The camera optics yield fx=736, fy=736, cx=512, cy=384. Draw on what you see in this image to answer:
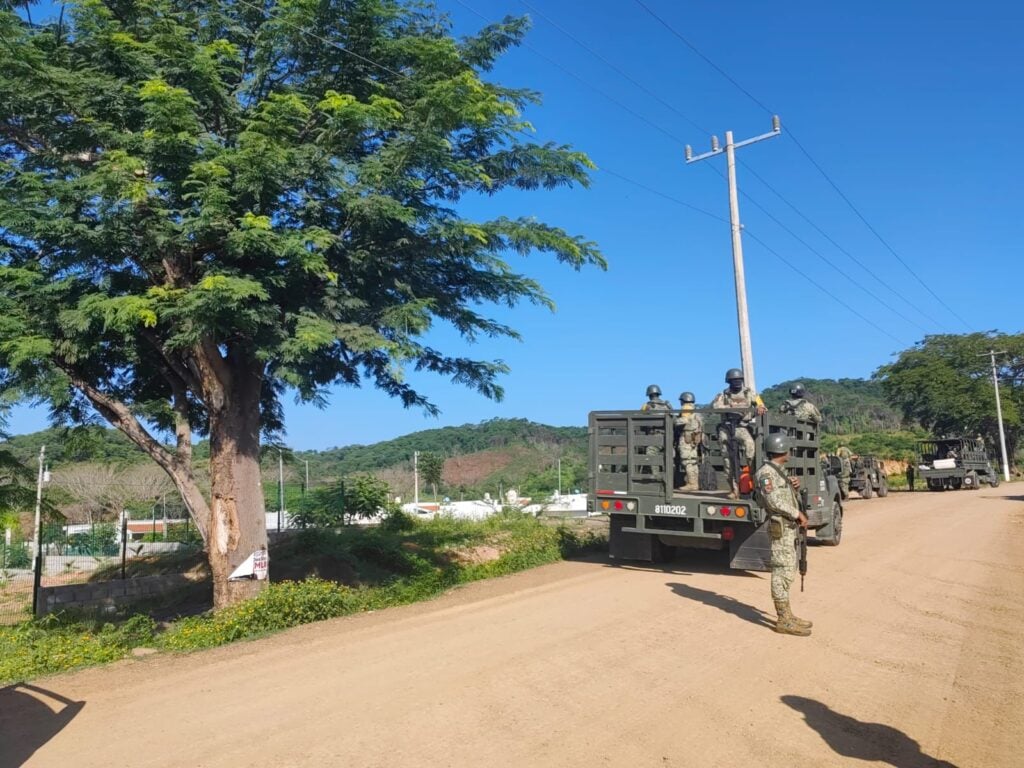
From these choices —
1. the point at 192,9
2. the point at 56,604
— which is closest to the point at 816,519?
the point at 192,9

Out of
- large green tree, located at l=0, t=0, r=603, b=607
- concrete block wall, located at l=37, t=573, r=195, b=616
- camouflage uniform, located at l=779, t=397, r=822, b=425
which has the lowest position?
concrete block wall, located at l=37, t=573, r=195, b=616

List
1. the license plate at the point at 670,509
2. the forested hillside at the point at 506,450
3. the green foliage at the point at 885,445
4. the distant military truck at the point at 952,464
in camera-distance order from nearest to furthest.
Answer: the license plate at the point at 670,509
the distant military truck at the point at 952,464
the forested hillside at the point at 506,450
the green foliage at the point at 885,445

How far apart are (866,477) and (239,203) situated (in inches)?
1180

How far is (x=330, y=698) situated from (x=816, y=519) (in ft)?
34.3

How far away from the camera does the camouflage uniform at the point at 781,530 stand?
24.9 feet

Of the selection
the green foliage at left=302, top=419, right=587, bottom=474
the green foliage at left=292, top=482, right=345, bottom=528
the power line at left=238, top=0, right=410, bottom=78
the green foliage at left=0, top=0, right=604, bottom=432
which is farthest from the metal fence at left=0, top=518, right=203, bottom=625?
the green foliage at left=302, top=419, right=587, bottom=474

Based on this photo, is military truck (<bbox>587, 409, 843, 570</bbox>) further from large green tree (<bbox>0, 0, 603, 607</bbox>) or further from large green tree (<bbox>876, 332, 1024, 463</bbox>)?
large green tree (<bbox>876, 332, 1024, 463</bbox>)

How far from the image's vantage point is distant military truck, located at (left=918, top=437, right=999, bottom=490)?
37.1 metres

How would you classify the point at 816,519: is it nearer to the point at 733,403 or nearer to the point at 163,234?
the point at 733,403

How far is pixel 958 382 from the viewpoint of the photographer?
5344cm

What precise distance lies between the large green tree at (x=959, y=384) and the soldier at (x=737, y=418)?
1902 inches

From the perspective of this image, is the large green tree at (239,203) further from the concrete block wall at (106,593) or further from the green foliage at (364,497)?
the green foliage at (364,497)

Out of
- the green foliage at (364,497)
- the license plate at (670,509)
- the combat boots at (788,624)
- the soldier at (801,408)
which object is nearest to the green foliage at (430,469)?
the green foliage at (364,497)

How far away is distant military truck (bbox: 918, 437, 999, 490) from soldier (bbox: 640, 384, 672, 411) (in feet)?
102
